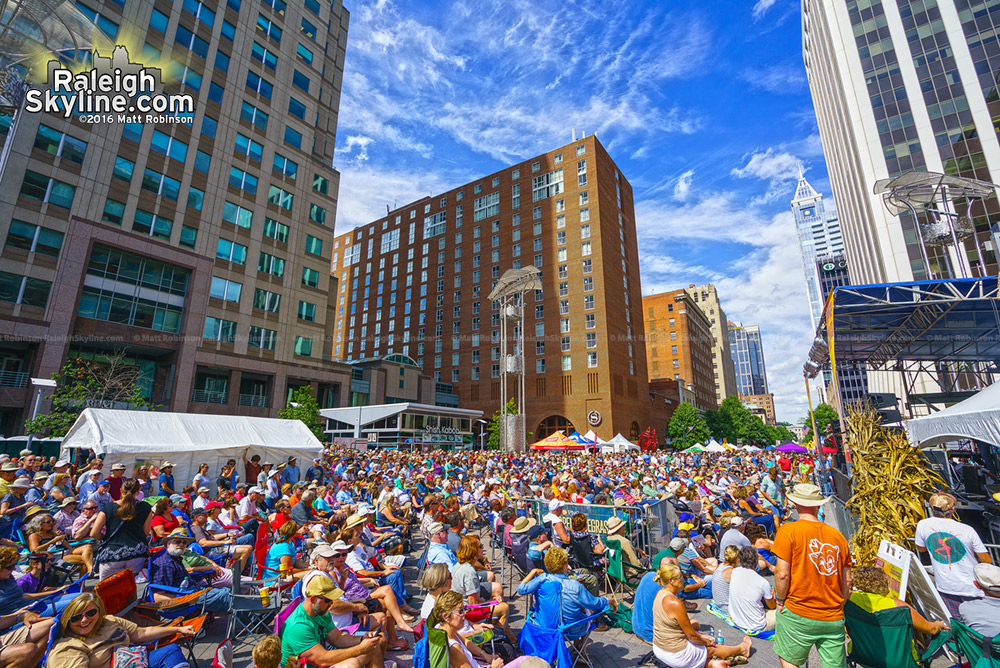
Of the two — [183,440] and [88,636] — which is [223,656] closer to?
[88,636]

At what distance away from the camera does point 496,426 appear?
55.6 m

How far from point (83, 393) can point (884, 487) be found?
31.7 m

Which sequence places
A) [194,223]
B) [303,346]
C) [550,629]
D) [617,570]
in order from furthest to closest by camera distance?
[303,346]
[194,223]
[617,570]
[550,629]

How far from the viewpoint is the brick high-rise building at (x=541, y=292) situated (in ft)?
183

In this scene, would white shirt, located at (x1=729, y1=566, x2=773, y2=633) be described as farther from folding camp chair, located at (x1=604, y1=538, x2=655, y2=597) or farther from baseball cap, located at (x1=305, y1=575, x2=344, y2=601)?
baseball cap, located at (x1=305, y1=575, x2=344, y2=601)

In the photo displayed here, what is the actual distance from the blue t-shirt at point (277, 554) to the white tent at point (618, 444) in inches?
1225

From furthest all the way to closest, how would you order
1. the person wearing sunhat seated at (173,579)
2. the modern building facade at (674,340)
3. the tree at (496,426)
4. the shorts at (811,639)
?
the modern building facade at (674,340) < the tree at (496,426) < the person wearing sunhat seated at (173,579) < the shorts at (811,639)

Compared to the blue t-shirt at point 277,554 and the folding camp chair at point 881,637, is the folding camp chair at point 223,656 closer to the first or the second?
the blue t-shirt at point 277,554

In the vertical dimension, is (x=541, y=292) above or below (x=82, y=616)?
above

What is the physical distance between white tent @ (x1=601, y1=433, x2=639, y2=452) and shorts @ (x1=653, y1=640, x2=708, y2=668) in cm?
3186

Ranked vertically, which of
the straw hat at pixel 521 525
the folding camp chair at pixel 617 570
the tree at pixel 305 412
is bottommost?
the folding camp chair at pixel 617 570

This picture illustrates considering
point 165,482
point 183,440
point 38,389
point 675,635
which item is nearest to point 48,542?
point 165,482

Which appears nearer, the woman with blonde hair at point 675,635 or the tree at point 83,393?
the woman with blonde hair at point 675,635

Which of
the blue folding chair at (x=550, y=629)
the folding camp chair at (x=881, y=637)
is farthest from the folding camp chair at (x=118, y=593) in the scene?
the folding camp chair at (x=881, y=637)
